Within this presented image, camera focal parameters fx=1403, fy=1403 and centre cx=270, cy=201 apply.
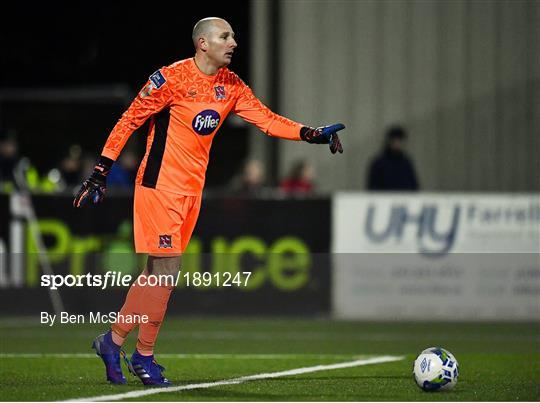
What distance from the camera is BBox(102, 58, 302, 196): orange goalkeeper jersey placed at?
8.70m

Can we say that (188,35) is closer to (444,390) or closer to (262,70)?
(262,70)

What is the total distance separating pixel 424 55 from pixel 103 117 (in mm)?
9150

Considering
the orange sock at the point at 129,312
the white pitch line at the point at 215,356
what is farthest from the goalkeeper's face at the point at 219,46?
the white pitch line at the point at 215,356

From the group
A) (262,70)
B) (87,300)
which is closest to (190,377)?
(87,300)

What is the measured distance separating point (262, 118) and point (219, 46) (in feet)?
2.06

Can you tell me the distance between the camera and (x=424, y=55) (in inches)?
805

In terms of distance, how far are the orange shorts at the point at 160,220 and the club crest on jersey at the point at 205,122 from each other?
1.42 ft

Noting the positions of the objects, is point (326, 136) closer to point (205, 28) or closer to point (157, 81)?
point (205, 28)

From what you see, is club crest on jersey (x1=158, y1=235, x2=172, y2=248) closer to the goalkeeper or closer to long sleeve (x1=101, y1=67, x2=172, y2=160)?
the goalkeeper

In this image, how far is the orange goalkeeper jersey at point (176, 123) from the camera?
343 inches

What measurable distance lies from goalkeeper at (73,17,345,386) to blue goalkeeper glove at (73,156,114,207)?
19 mm

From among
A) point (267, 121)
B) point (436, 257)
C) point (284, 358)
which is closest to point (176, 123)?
point (267, 121)

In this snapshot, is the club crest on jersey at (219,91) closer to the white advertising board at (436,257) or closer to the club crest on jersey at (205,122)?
the club crest on jersey at (205,122)

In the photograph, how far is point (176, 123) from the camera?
28.9 feet
